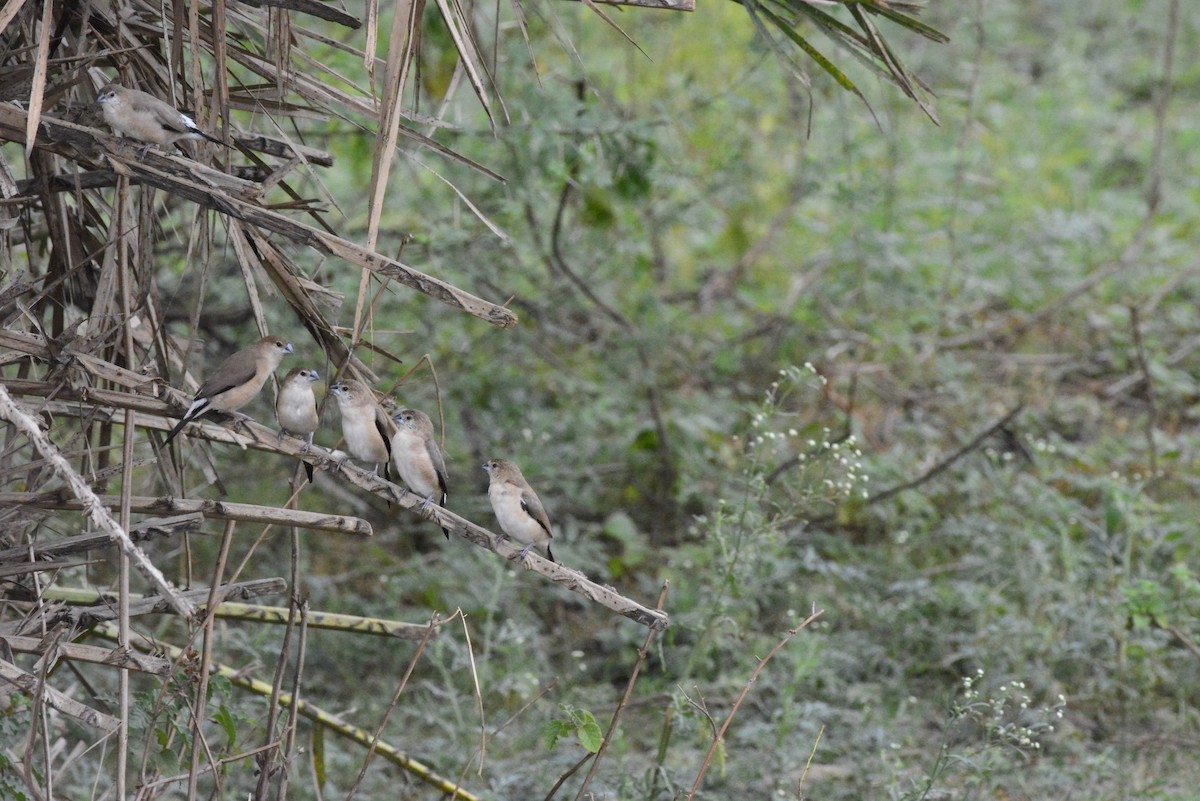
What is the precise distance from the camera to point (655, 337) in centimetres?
671

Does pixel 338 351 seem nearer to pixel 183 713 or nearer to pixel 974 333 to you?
pixel 183 713

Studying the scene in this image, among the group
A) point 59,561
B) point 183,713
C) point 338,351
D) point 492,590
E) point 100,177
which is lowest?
point 492,590

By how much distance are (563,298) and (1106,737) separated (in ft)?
11.8

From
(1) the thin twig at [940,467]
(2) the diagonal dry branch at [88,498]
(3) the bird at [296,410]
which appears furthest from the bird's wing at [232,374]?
(1) the thin twig at [940,467]

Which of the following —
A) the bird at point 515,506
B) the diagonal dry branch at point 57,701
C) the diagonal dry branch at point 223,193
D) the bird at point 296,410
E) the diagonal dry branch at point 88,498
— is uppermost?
the diagonal dry branch at point 223,193

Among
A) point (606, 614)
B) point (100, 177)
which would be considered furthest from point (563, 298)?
point (100, 177)

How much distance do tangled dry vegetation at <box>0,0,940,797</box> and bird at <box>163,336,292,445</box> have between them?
0.21 ft

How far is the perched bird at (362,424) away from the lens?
3.45 meters

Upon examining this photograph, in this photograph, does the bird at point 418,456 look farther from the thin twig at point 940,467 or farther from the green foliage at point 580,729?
the thin twig at point 940,467

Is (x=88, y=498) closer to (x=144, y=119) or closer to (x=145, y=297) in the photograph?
(x=145, y=297)

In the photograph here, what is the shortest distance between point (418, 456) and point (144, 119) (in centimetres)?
141

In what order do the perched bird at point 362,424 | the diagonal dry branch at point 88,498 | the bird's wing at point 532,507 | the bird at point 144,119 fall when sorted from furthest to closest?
the bird's wing at point 532,507 < the perched bird at point 362,424 < the bird at point 144,119 < the diagonal dry branch at point 88,498

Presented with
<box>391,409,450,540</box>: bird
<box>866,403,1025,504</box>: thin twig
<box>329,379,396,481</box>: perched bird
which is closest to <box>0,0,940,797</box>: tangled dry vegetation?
<box>329,379,396,481</box>: perched bird

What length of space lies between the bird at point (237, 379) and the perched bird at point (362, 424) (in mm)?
202
